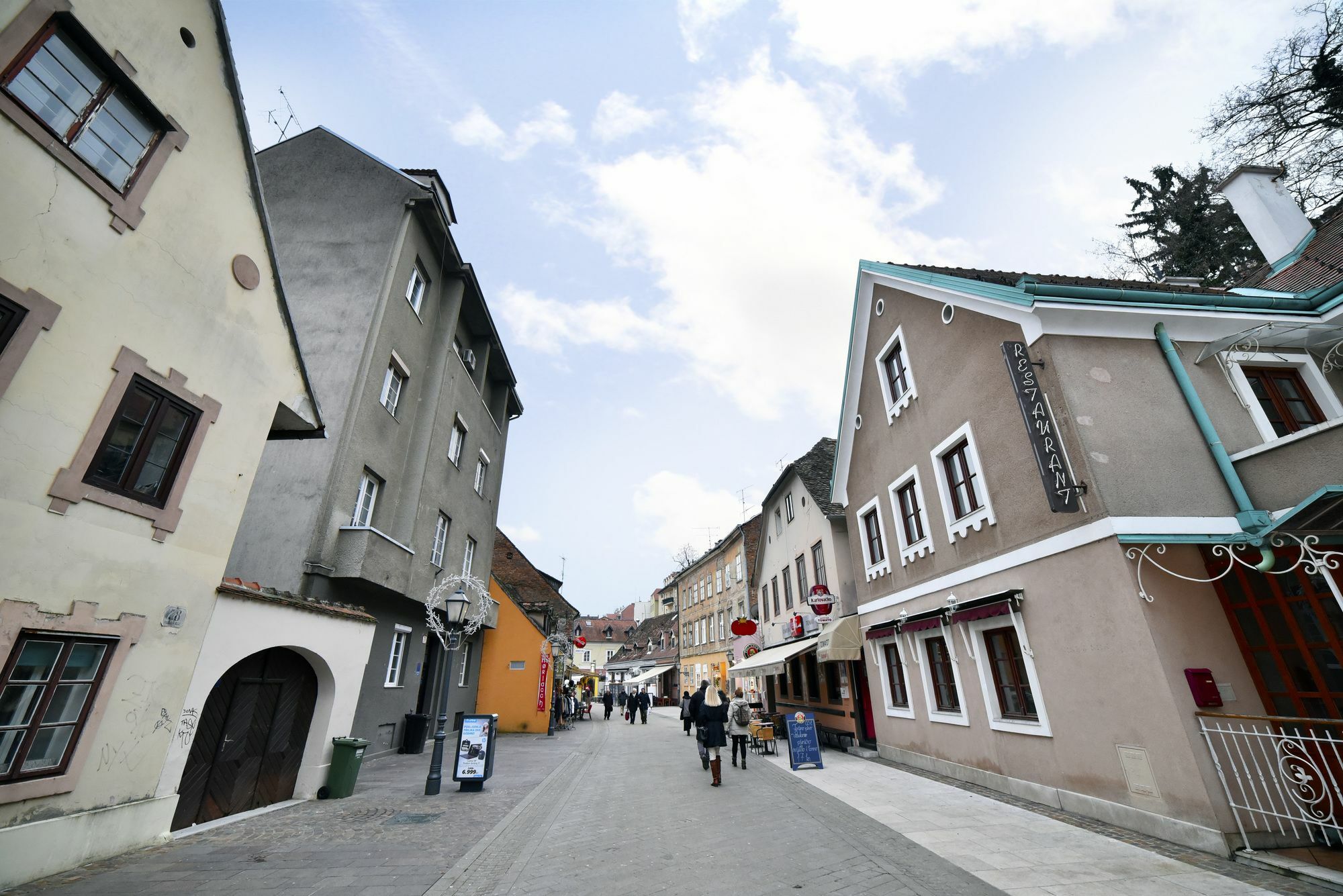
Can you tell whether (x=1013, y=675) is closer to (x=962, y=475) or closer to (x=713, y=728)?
(x=962, y=475)

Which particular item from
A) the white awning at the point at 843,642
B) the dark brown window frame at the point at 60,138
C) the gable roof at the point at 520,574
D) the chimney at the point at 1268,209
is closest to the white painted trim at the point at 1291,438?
the chimney at the point at 1268,209

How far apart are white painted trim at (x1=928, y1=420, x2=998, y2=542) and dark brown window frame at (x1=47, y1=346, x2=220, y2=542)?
12.1 meters

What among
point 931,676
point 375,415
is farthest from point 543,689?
point 931,676

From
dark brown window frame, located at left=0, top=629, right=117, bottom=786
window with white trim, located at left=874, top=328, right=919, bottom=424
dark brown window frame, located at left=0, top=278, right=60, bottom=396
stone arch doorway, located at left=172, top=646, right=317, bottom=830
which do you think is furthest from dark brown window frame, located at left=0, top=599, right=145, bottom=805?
window with white trim, located at left=874, top=328, right=919, bottom=424

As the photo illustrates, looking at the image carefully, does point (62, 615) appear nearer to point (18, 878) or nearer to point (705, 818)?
point (18, 878)

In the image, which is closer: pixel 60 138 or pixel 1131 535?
pixel 60 138

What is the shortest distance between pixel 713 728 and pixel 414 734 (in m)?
9.49

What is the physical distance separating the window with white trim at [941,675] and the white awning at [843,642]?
2.83 metres

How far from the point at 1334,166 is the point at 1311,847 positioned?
52.1 ft

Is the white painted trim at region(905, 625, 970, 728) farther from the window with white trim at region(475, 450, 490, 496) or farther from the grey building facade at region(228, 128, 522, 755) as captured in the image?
the window with white trim at region(475, 450, 490, 496)

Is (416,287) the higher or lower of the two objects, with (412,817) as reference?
higher

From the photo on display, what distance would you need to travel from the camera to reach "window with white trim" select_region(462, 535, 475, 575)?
1979cm

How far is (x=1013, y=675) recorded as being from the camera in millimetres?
9266

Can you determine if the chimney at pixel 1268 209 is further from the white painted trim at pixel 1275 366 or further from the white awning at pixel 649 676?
the white awning at pixel 649 676
